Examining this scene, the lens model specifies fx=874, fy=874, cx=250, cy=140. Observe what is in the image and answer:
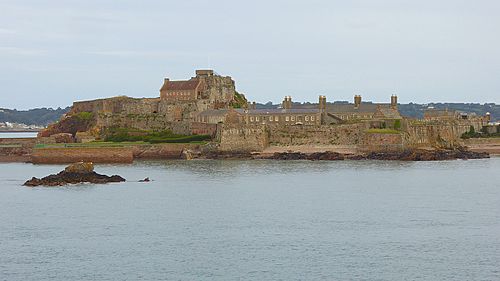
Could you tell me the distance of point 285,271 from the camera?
Answer: 22.3m

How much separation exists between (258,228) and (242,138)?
108 feet

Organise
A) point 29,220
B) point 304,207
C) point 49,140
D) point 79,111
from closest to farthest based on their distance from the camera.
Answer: point 29,220 → point 304,207 → point 49,140 → point 79,111

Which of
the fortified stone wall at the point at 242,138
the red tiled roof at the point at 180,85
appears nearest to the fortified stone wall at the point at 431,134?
the fortified stone wall at the point at 242,138

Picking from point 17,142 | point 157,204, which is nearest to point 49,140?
point 17,142

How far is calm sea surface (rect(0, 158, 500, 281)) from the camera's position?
74.0 feet

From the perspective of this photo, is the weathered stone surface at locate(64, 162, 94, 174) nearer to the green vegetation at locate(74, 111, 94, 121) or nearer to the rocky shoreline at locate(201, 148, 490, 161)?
the rocky shoreline at locate(201, 148, 490, 161)

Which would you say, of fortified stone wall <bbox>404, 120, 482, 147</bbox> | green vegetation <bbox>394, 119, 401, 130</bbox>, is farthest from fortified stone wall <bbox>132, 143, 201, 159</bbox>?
fortified stone wall <bbox>404, 120, 482, 147</bbox>

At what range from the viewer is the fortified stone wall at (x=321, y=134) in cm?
6147

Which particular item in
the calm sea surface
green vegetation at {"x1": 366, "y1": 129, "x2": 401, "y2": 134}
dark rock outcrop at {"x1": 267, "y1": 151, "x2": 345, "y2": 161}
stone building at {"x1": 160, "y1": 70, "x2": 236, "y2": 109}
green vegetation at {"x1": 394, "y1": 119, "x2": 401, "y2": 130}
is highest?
stone building at {"x1": 160, "y1": 70, "x2": 236, "y2": 109}

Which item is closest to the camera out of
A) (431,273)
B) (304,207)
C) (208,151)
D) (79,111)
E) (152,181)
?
(431,273)

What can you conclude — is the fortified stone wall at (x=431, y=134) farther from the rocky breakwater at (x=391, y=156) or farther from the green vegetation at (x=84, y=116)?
the green vegetation at (x=84, y=116)

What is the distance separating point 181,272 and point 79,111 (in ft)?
188

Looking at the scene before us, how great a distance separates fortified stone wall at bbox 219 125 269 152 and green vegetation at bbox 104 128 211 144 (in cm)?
315

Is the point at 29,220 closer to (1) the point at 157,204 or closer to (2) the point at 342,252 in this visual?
(1) the point at 157,204
